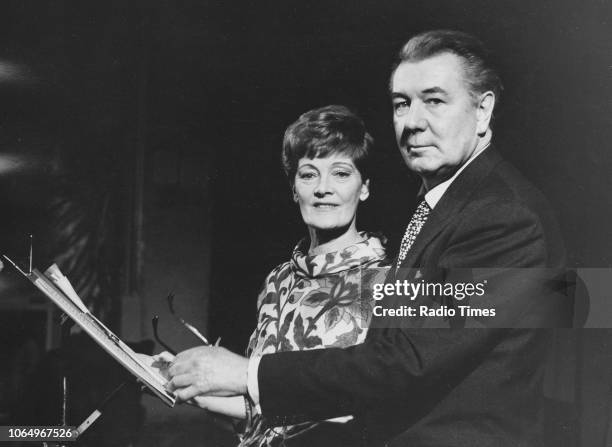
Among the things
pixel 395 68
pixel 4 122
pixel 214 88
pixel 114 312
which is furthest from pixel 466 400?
pixel 4 122

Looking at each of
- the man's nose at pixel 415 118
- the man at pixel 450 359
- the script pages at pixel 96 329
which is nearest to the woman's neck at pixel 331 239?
the man at pixel 450 359

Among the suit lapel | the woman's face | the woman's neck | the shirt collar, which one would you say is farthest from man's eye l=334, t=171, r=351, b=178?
the suit lapel

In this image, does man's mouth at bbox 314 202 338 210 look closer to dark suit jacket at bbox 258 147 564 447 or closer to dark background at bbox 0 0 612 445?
dark background at bbox 0 0 612 445

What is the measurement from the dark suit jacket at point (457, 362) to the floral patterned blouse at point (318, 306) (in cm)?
24

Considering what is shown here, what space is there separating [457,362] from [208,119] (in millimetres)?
1199

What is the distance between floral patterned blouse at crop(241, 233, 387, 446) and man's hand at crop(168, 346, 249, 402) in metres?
0.22

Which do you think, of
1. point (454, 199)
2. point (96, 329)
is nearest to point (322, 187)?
point (454, 199)

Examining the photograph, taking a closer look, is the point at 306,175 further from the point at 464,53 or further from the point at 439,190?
the point at 464,53

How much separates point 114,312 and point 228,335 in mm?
405

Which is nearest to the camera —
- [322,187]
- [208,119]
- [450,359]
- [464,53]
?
[450,359]

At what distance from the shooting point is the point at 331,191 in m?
1.98

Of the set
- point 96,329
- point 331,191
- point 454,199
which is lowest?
point 96,329

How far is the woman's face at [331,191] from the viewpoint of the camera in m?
1.97

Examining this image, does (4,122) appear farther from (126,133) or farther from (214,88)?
(214,88)
